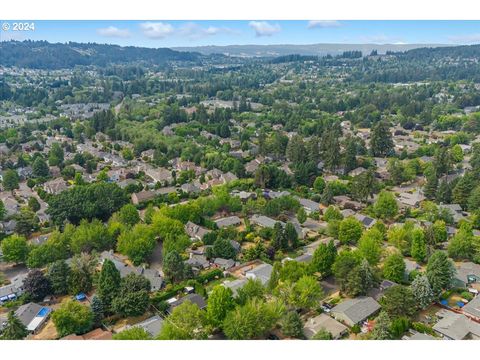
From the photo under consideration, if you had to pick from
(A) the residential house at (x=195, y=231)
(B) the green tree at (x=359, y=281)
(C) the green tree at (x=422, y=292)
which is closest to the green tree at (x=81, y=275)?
(A) the residential house at (x=195, y=231)

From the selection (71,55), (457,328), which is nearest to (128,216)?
(457,328)

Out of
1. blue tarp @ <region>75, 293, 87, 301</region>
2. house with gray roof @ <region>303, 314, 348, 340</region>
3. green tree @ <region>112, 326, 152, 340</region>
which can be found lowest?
blue tarp @ <region>75, 293, 87, 301</region>

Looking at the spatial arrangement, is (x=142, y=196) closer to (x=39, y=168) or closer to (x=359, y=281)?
(x=39, y=168)

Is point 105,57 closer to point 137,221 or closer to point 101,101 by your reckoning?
point 101,101

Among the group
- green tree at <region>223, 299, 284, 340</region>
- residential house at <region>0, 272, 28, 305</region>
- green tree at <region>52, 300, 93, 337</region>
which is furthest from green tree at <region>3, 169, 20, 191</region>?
green tree at <region>223, 299, 284, 340</region>

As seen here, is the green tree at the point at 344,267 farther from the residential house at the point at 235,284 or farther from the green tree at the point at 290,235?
the residential house at the point at 235,284

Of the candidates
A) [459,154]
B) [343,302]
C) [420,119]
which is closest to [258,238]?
[343,302]

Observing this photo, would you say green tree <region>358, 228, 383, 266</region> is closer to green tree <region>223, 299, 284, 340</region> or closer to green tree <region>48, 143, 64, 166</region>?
green tree <region>223, 299, 284, 340</region>
